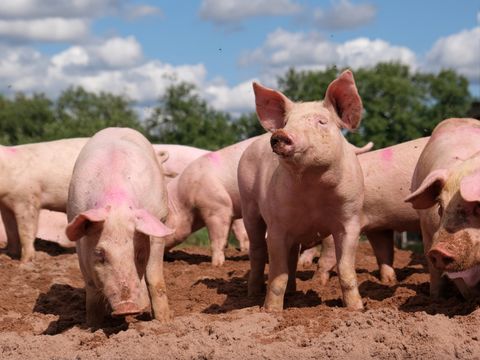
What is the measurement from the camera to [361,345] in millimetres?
5285

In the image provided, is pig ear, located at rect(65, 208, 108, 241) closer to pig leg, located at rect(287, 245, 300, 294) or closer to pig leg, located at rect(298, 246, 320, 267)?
pig leg, located at rect(287, 245, 300, 294)

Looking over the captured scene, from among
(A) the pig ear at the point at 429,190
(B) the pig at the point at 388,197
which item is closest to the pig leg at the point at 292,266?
(B) the pig at the point at 388,197

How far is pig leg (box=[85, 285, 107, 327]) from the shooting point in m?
6.57

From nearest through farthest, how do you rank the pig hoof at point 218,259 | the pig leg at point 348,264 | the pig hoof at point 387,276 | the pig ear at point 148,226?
the pig ear at point 148,226 < the pig leg at point 348,264 < the pig hoof at point 387,276 < the pig hoof at point 218,259

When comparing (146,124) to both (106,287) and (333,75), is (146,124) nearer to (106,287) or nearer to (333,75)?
(333,75)

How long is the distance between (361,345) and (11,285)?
14.9 ft

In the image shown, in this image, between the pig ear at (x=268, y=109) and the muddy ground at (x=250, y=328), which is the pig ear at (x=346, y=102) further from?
the muddy ground at (x=250, y=328)

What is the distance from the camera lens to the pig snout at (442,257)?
545cm

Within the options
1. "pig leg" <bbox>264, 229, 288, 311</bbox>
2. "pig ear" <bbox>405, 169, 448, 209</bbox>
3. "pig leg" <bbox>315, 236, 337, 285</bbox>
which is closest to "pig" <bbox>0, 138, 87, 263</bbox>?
"pig leg" <bbox>315, 236, 337, 285</bbox>

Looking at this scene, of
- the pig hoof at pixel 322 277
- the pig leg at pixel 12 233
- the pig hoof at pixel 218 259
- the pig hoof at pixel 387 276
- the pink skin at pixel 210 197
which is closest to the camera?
the pig hoof at pixel 322 277

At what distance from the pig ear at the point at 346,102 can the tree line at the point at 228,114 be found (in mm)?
17498

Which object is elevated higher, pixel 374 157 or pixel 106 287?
pixel 374 157

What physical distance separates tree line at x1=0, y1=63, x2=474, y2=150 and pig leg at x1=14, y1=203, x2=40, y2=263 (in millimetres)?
15012

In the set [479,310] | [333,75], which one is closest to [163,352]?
[479,310]
